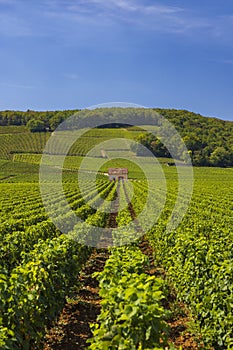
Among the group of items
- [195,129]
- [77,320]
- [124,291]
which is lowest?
[77,320]

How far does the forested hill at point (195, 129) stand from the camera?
4220 inches

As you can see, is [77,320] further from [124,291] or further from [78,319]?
[124,291]

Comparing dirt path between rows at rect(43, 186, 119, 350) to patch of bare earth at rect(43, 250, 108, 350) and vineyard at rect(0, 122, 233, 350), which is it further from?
vineyard at rect(0, 122, 233, 350)

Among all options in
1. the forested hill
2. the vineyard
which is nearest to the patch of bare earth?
the vineyard

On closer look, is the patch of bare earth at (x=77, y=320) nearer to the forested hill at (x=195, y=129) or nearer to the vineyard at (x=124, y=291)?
the vineyard at (x=124, y=291)

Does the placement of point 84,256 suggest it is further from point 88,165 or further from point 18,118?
point 18,118

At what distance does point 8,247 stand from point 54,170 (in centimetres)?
7263

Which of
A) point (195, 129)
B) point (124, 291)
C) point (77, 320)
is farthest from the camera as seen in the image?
point (195, 129)

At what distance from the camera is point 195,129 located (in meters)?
134

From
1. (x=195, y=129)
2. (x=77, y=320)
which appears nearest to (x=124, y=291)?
(x=77, y=320)

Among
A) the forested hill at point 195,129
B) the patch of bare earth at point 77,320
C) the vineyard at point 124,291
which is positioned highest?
the forested hill at point 195,129

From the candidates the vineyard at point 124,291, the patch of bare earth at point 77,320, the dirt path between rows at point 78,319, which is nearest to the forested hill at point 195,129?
the dirt path between rows at point 78,319

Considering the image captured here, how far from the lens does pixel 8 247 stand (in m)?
10.5

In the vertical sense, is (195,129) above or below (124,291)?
above
